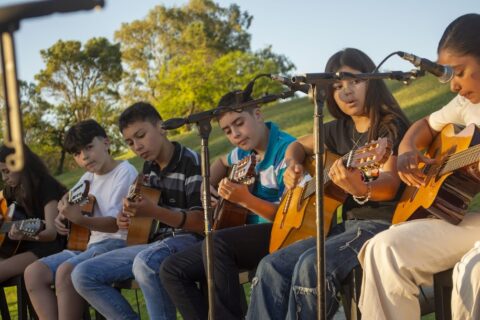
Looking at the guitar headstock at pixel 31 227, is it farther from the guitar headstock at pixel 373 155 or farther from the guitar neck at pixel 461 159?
the guitar neck at pixel 461 159

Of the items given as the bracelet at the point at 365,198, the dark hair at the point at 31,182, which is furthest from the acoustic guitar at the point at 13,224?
the bracelet at the point at 365,198

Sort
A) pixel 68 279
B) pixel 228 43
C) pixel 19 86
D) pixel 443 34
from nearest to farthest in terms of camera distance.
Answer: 1. pixel 19 86
2. pixel 443 34
3. pixel 68 279
4. pixel 228 43

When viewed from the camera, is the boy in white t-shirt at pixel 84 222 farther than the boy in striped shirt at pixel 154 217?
Yes

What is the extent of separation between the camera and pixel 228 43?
42312 mm

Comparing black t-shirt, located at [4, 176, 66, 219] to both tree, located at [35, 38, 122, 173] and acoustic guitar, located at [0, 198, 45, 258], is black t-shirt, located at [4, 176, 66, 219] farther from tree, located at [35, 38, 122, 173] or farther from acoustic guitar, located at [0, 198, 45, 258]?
tree, located at [35, 38, 122, 173]

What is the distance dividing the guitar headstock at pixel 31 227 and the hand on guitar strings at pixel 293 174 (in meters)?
2.23

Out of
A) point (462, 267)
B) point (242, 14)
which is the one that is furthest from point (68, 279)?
point (242, 14)

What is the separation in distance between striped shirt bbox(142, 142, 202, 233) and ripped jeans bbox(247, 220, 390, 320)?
3.59 feet

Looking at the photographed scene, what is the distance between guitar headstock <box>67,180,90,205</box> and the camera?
4.76m

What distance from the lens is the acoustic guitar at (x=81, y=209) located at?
15.7ft

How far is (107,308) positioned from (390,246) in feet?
6.57

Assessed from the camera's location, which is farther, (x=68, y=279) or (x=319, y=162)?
(x=68, y=279)

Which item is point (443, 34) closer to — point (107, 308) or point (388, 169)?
point (388, 169)

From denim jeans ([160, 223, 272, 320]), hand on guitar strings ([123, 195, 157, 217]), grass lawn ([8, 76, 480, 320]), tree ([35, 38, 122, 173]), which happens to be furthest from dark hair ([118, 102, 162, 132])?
tree ([35, 38, 122, 173])
